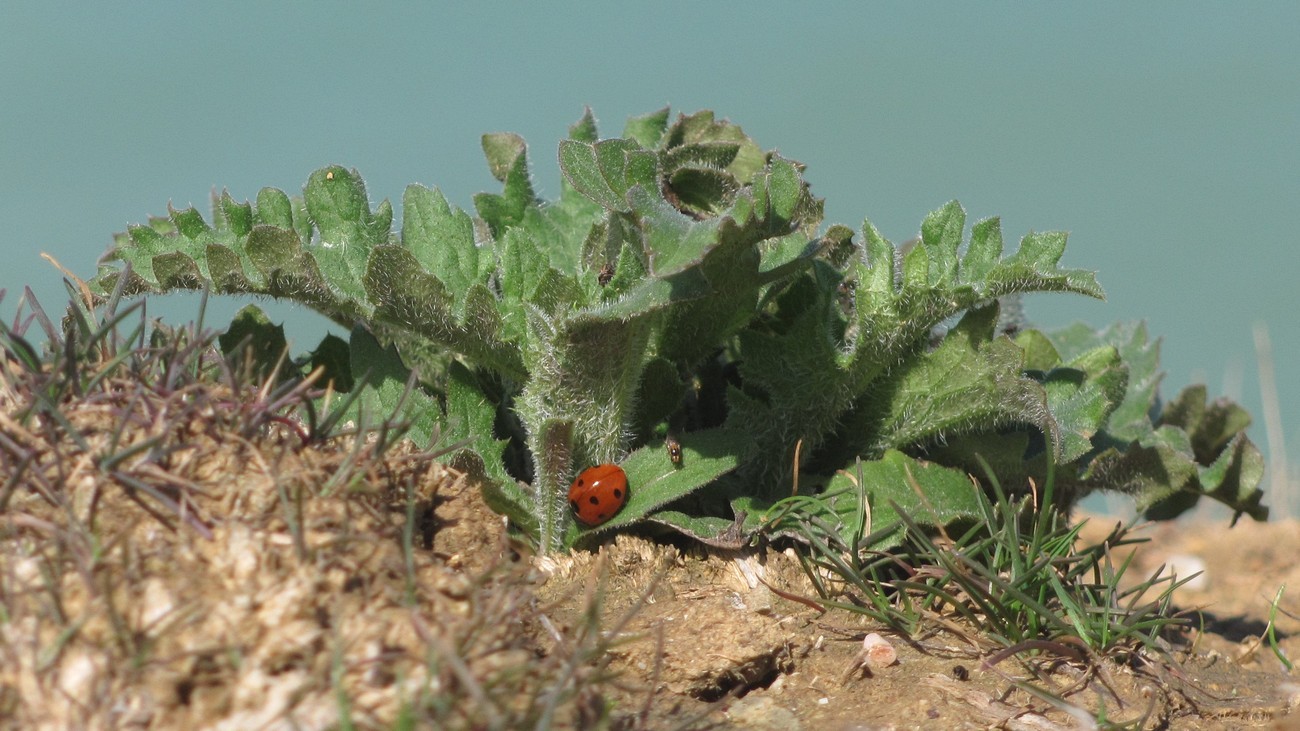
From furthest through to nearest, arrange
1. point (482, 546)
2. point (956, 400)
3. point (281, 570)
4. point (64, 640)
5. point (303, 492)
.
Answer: point (956, 400), point (482, 546), point (303, 492), point (281, 570), point (64, 640)

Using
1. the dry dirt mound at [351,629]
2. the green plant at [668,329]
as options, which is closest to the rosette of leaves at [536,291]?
the green plant at [668,329]

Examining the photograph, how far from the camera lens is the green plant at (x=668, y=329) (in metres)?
3.27

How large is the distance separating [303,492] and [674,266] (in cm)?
101

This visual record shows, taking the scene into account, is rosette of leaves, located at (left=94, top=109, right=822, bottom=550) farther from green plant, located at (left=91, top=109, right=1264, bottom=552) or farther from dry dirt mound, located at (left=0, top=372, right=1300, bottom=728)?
→ dry dirt mound, located at (left=0, top=372, right=1300, bottom=728)

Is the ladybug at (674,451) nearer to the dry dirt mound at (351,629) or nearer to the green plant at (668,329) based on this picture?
the green plant at (668,329)

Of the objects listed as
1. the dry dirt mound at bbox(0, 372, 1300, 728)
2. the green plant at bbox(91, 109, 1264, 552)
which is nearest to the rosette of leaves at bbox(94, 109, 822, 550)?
the green plant at bbox(91, 109, 1264, 552)

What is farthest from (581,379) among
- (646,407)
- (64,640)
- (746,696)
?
(64,640)

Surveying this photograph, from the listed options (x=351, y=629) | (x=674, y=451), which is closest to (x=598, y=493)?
(x=674, y=451)

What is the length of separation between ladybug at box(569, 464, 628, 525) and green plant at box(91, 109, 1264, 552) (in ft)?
0.19

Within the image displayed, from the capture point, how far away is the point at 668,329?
12.2ft

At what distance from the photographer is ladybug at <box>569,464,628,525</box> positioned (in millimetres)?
3359

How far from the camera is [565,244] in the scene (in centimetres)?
410

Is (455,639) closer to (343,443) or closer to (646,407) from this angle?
(343,443)

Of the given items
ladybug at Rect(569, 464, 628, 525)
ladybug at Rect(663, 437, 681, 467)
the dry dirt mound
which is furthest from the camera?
ladybug at Rect(663, 437, 681, 467)
